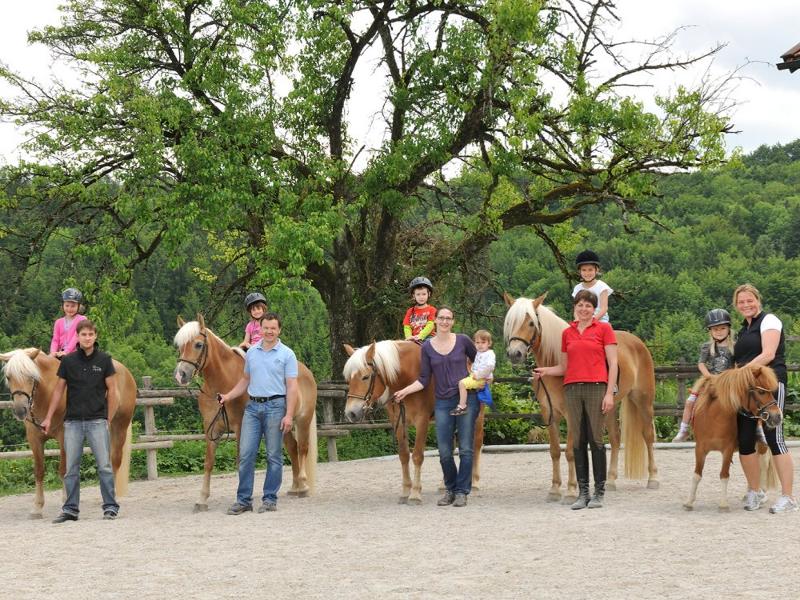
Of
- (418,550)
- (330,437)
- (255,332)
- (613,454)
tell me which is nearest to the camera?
(418,550)

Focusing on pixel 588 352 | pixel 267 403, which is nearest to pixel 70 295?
pixel 267 403

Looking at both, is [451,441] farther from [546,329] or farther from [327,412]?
[327,412]

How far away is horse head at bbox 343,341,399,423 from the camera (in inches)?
352

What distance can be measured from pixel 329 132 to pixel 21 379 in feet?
34.7

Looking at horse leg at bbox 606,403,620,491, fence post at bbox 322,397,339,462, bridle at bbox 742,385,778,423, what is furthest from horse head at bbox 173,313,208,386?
fence post at bbox 322,397,339,462

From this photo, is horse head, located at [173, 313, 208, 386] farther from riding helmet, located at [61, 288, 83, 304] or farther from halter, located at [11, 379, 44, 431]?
halter, located at [11, 379, 44, 431]

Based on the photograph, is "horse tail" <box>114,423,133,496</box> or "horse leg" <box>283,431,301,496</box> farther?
"horse leg" <box>283,431,301,496</box>

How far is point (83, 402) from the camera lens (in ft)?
29.5

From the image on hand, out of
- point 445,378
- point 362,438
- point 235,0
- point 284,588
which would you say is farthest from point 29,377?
point 235,0

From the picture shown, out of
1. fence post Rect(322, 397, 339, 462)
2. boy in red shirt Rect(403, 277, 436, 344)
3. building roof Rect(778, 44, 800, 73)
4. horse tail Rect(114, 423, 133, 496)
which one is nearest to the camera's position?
boy in red shirt Rect(403, 277, 436, 344)

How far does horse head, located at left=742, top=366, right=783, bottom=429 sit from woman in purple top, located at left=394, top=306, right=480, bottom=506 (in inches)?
102

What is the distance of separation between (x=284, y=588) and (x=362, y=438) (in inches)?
470

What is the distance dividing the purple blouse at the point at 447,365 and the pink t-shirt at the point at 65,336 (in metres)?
3.38

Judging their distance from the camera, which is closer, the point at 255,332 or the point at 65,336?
the point at 65,336
